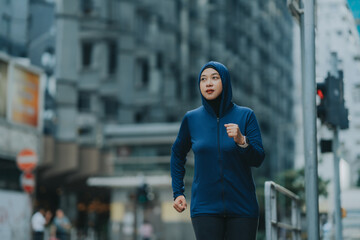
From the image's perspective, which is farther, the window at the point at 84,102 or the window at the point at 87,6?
the window at the point at 84,102

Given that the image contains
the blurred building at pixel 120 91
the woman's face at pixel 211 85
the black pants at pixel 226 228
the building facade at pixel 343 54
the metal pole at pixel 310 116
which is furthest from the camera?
the blurred building at pixel 120 91

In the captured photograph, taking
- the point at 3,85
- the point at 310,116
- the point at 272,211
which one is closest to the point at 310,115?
the point at 310,116

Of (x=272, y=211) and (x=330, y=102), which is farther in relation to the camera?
(x=330, y=102)

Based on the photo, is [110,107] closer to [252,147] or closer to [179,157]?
[179,157]

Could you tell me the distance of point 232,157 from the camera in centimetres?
399

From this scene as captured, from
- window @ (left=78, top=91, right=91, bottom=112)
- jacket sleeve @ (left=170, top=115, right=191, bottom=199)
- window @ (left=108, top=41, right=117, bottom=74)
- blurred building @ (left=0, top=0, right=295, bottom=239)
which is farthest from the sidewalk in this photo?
window @ (left=108, top=41, right=117, bottom=74)

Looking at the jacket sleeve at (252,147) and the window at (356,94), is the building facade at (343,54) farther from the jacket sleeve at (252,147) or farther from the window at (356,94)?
the jacket sleeve at (252,147)

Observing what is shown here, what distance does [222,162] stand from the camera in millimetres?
4000

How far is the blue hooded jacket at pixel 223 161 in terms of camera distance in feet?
13.0

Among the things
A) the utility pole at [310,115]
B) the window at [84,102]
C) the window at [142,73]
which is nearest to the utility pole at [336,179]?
the utility pole at [310,115]

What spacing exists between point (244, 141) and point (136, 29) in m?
43.4

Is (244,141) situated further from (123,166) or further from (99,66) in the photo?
(99,66)

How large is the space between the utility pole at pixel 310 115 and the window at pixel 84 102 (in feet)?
129

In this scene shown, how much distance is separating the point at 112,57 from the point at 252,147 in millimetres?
42727
